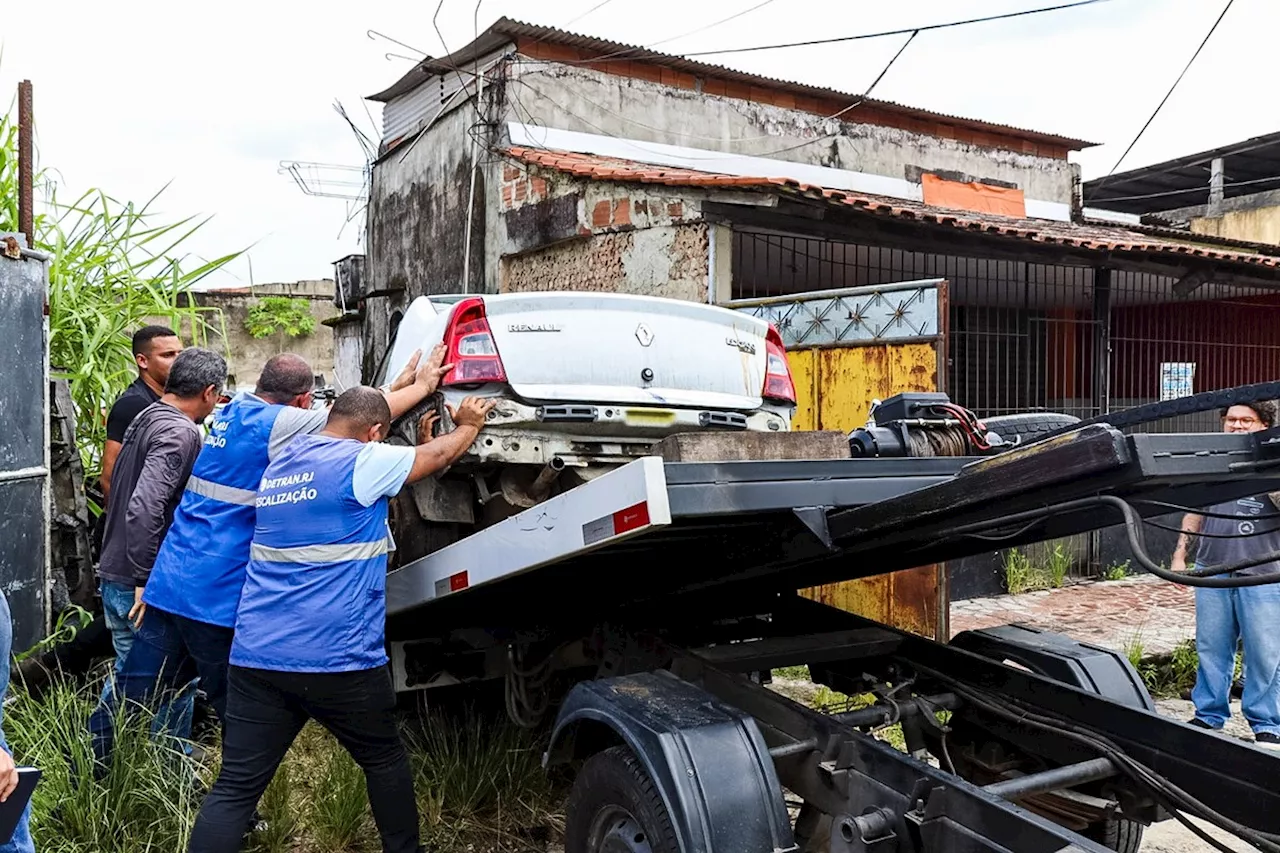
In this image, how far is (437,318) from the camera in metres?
4.26

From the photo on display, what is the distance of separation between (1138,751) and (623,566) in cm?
162

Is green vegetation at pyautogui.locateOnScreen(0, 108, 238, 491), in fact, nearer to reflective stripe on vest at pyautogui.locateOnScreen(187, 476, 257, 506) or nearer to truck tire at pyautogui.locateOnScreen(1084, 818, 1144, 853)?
reflective stripe on vest at pyautogui.locateOnScreen(187, 476, 257, 506)

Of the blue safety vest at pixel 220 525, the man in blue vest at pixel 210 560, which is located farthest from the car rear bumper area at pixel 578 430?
the blue safety vest at pixel 220 525

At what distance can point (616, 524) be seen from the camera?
2.53 m

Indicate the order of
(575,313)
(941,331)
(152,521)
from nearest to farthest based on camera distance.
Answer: (152,521) → (575,313) → (941,331)

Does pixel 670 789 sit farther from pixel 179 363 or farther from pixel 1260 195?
pixel 1260 195

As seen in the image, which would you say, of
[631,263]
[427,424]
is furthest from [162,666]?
[631,263]

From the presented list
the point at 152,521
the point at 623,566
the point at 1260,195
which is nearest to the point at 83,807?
the point at 152,521

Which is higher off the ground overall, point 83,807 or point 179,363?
Answer: point 179,363

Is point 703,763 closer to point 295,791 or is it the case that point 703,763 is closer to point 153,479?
point 295,791

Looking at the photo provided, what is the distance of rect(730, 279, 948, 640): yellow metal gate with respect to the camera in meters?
5.74

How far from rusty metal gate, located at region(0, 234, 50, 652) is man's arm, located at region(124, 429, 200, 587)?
0.67 m

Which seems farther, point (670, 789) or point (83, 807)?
point (83, 807)

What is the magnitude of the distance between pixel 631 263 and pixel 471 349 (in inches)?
218
